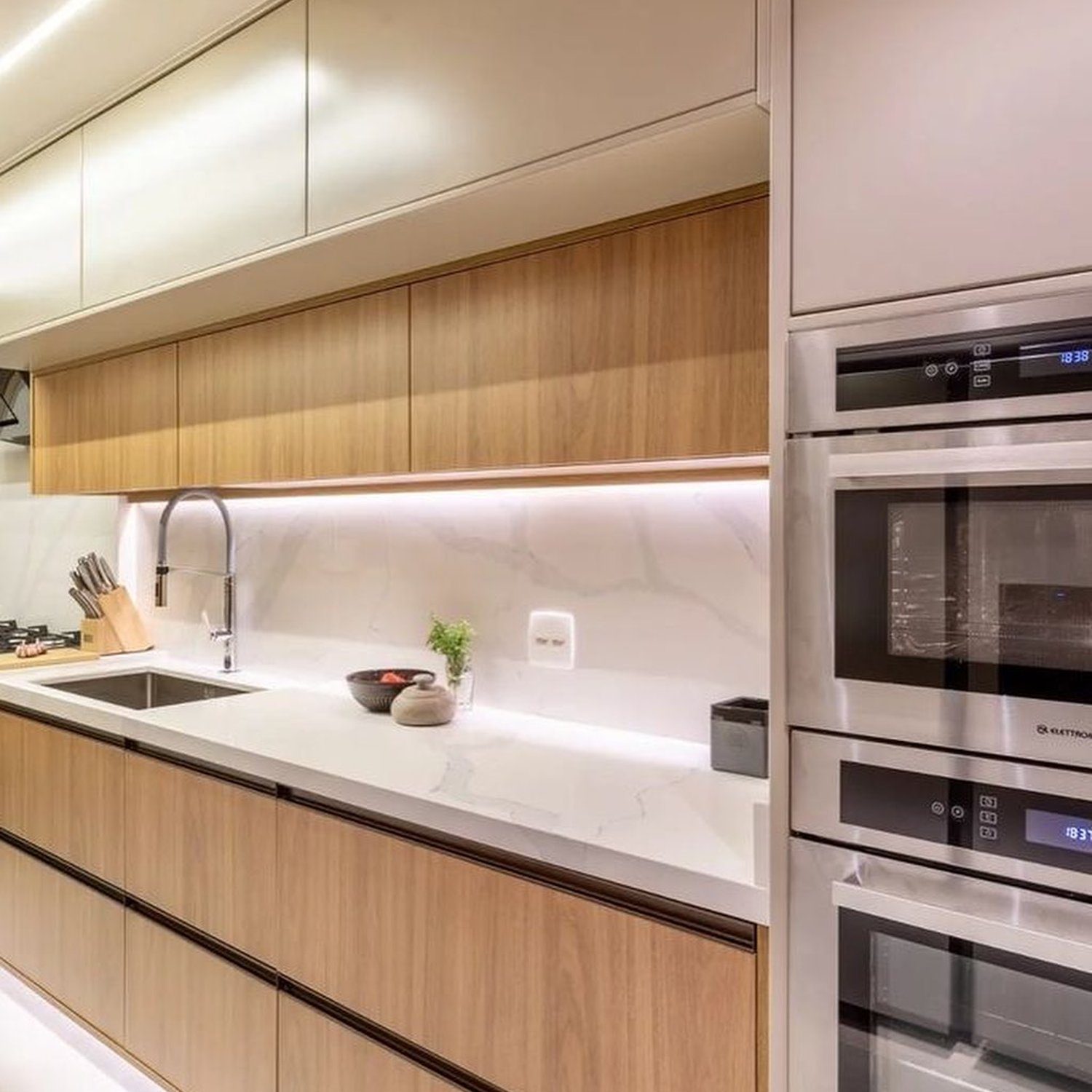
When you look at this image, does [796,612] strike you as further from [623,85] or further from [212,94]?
[212,94]

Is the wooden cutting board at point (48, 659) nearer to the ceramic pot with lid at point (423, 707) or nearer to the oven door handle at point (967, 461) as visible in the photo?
the ceramic pot with lid at point (423, 707)

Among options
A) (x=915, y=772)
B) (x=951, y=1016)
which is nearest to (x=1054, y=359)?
(x=915, y=772)

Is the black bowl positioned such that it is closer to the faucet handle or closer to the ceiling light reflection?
the faucet handle

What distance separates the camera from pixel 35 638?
10.9 feet

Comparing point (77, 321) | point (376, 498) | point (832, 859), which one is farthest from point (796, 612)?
point (77, 321)

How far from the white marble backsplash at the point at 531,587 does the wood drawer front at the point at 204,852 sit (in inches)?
24.8

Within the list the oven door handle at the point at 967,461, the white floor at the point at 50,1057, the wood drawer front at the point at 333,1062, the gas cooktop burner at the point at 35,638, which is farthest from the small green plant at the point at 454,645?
the gas cooktop burner at the point at 35,638

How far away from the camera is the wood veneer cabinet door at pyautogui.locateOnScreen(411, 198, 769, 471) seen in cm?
147

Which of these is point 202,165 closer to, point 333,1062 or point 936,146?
point 936,146

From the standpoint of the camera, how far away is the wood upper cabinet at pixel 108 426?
257cm

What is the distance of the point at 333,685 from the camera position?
8.29ft

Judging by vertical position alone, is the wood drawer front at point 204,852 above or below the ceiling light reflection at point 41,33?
below

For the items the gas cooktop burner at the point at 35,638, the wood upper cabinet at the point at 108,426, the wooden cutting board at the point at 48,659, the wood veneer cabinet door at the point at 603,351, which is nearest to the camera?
the wood veneer cabinet door at the point at 603,351

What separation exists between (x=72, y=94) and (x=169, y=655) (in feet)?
5.70
